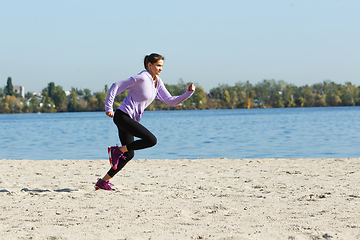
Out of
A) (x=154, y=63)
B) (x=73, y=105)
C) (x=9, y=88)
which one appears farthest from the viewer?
(x=9, y=88)

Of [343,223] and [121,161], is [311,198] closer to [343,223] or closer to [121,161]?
[343,223]

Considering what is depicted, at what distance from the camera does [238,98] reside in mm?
148500

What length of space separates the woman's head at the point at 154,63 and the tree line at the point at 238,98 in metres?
132

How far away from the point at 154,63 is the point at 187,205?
1973 mm

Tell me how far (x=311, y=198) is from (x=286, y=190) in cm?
78

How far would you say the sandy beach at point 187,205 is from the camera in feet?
13.4

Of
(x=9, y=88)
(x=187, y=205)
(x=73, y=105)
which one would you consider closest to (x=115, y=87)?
(x=187, y=205)

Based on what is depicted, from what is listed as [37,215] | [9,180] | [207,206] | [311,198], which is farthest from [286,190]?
[9,180]

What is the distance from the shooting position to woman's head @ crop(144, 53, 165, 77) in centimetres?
594

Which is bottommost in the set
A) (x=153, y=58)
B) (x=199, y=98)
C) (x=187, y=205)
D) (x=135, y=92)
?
(x=187, y=205)

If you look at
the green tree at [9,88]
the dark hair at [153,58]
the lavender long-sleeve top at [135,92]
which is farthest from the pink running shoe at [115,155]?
the green tree at [9,88]

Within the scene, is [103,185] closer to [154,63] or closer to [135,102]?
[135,102]

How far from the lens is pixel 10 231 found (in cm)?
417

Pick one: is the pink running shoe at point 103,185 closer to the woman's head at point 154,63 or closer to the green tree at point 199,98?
the woman's head at point 154,63
